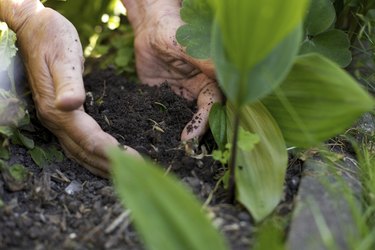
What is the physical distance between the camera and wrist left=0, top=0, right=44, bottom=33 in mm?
1581

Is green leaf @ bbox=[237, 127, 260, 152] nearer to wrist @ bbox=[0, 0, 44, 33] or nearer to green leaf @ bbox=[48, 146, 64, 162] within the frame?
green leaf @ bbox=[48, 146, 64, 162]

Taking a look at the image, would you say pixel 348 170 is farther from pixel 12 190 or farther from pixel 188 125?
pixel 12 190

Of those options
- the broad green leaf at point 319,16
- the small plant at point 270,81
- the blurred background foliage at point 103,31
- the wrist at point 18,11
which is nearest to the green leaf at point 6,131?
the wrist at point 18,11

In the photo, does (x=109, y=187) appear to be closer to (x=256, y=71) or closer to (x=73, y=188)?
(x=73, y=188)

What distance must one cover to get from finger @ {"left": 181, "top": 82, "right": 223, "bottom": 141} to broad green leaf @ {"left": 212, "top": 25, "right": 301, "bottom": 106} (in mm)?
383

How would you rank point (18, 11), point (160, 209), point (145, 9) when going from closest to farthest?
point (160, 209), point (18, 11), point (145, 9)

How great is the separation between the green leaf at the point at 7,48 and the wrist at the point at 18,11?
4.2 inches

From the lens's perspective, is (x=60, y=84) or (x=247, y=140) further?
(x=60, y=84)

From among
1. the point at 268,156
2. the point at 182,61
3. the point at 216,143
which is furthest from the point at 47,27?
the point at 268,156

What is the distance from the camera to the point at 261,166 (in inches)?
50.0

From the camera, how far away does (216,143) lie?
4.71ft

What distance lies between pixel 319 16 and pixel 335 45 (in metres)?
0.09

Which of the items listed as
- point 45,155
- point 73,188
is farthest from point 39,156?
point 73,188

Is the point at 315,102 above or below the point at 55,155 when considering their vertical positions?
above
